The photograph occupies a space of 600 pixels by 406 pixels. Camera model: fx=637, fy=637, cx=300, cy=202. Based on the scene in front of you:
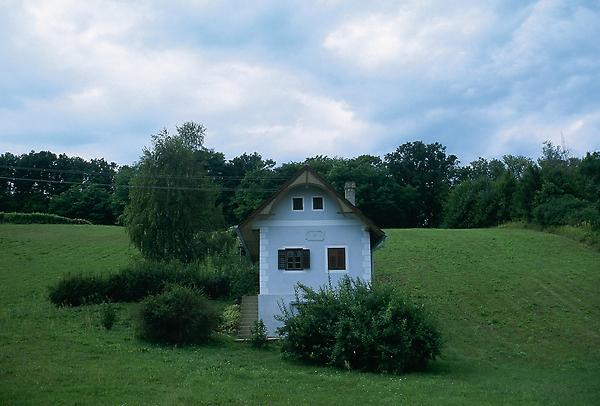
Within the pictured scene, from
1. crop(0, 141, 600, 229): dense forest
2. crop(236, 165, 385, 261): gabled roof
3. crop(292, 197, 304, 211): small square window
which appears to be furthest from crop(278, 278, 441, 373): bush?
crop(0, 141, 600, 229): dense forest

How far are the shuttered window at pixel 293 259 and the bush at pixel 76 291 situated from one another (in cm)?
1156

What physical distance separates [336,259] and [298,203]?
3.62 metres

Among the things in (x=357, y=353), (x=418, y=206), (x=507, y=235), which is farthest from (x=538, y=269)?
(x=418, y=206)

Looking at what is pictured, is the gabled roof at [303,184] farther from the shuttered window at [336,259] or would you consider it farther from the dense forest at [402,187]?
the dense forest at [402,187]

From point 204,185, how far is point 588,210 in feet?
136

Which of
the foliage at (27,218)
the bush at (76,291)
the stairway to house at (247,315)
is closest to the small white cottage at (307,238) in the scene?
the stairway to house at (247,315)

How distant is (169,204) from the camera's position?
147 feet

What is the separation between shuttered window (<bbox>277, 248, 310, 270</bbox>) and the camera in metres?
33.8

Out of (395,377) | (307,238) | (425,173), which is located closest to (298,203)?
(307,238)

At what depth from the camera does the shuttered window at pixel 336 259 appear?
34.0m

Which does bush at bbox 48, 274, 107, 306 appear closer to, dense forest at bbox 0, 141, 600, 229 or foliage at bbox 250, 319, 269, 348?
foliage at bbox 250, 319, 269, 348

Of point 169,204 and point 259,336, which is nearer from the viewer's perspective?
point 259,336

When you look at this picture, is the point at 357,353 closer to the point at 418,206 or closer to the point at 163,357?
the point at 163,357

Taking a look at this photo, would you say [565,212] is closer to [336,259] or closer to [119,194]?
[336,259]
